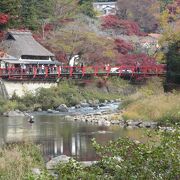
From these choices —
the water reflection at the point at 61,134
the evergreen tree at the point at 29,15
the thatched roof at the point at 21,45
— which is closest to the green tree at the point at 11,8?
the thatched roof at the point at 21,45

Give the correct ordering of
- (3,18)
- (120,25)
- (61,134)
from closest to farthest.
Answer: (61,134), (3,18), (120,25)

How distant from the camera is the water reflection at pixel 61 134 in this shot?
15.4 m

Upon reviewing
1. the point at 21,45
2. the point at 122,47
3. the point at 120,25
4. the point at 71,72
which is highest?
the point at 120,25

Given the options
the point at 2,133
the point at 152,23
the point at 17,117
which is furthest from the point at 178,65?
the point at 152,23

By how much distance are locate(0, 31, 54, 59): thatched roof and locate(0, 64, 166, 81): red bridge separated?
288 centimetres

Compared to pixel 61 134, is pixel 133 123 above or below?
below

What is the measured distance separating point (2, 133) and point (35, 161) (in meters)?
8.21

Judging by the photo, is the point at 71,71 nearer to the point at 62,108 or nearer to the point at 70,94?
the point at 70,94

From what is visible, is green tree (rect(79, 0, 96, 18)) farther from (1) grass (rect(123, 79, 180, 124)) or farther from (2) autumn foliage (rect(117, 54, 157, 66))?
(1) grass (rect(123, 79, 180, 124))

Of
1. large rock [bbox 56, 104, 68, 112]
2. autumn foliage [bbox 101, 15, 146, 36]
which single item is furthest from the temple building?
autumn foliage [bbox 101, 15, 146, 36]

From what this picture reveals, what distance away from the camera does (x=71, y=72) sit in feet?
120

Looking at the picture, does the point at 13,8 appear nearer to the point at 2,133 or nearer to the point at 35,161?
the point at 2,133

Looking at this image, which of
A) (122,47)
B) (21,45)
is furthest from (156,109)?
(122,47)

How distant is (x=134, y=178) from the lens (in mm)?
5859
